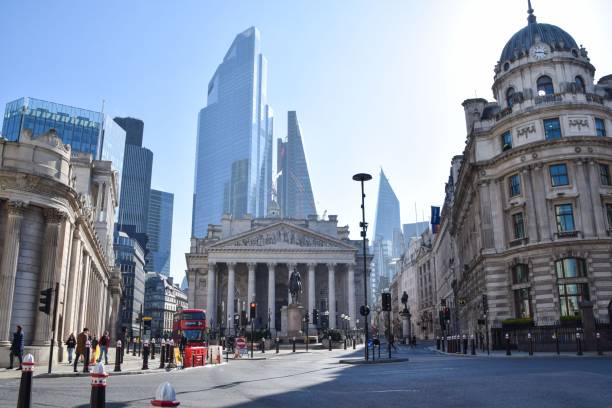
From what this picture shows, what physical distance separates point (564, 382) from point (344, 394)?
5831 millimetres

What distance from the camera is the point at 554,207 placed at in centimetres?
3850

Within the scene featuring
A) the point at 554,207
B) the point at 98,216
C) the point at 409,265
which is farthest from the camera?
the point at 409,265

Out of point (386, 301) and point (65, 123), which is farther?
point (65, 123)

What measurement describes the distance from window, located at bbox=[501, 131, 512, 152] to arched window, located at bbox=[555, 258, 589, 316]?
9775mm

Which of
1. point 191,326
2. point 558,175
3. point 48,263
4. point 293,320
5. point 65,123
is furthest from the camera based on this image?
point 65,123

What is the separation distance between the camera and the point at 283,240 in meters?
92.6

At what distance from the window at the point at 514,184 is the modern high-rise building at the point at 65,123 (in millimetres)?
107517

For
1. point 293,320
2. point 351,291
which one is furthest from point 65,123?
point 293,320

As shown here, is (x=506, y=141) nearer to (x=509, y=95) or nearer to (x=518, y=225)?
(x=509, y=95)

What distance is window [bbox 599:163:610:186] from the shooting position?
3866 cm

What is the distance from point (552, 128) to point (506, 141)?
3.58 m

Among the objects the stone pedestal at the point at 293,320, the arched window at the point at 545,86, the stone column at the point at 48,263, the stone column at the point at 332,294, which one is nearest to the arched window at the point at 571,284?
the arched window at the point at 545,86

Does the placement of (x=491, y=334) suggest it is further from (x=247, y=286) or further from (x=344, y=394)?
(x=247, y=286)

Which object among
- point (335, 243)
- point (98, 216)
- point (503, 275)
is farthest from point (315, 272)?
point (503, 275)
